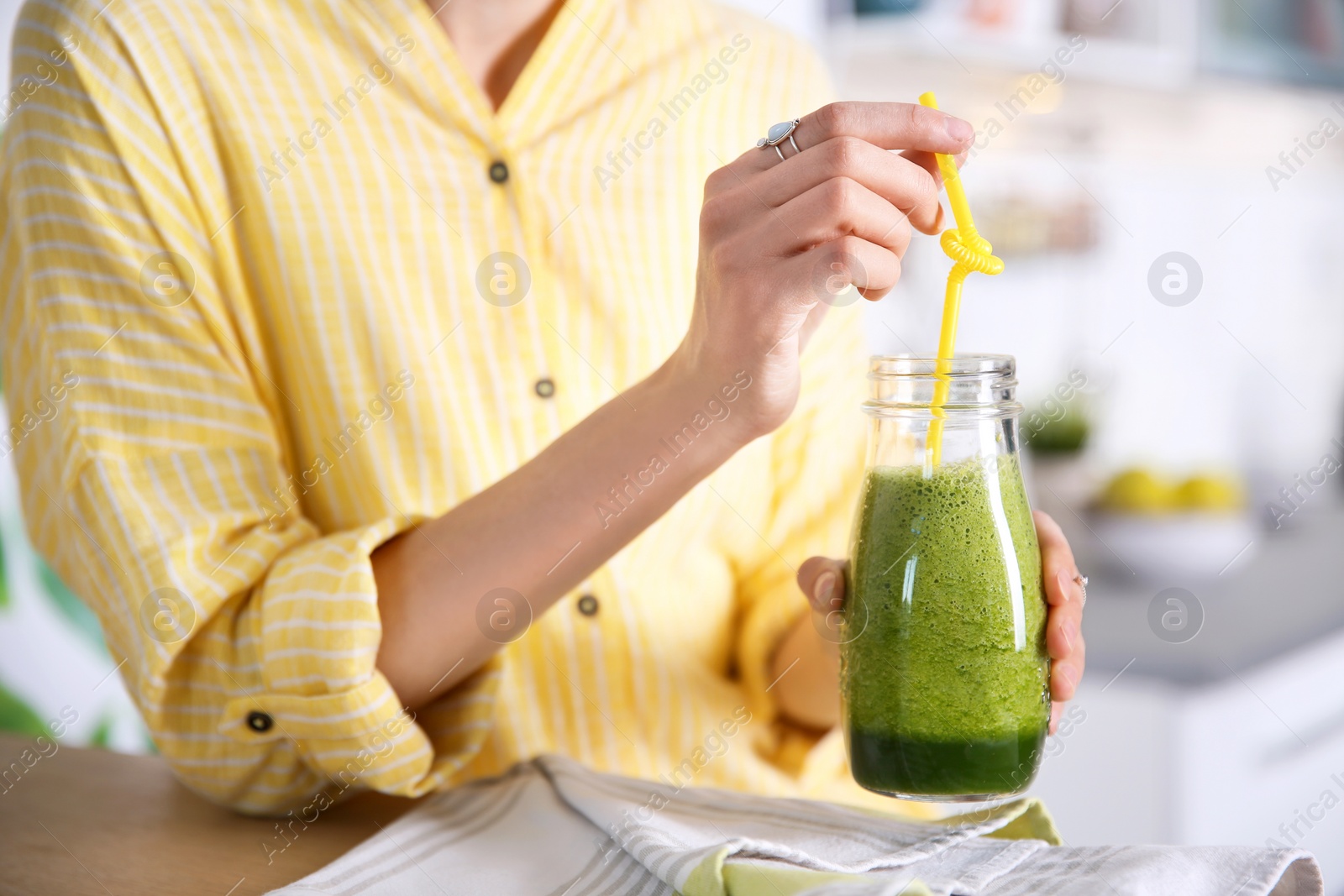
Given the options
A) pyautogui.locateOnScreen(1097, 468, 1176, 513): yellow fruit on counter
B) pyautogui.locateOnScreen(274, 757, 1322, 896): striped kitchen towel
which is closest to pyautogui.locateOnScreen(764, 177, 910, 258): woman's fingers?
pyautogui.locateOnScreen(274, 757, 1322, 896): striped kitchen towel

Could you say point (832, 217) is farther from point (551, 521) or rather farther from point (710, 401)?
point (551, 521)

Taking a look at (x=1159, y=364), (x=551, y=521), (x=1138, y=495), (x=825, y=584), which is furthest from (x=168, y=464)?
(x=1159, y=364)

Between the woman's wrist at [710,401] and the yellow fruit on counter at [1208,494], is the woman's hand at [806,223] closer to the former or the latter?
the woman's wrist at [710,401]

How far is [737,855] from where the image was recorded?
1.68 ft

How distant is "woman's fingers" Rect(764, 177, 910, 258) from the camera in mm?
526

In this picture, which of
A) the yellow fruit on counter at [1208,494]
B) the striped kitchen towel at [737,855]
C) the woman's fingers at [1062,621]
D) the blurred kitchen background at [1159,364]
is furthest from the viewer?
the yellow fruit on counter at [1208,494]

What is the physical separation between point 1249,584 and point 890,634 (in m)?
1.49

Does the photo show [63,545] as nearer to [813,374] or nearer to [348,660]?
[348,660]

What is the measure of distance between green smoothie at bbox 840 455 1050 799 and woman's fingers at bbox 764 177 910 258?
13 cm

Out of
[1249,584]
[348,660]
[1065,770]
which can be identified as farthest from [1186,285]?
[348,660]

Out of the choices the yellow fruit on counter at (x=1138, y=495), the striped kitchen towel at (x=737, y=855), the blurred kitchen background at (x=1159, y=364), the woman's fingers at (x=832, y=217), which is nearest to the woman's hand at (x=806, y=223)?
the woman's fingers at (x=832, y=217)

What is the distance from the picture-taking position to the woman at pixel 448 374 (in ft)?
2.03

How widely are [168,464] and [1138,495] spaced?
1584mm

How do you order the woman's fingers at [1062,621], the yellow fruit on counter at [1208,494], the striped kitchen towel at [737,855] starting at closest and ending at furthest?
1. the striped kitchen towel at [737,855]
2. the woman's fingers at [1062,621]
3. the yellow fruit on counter at [1208,494]
